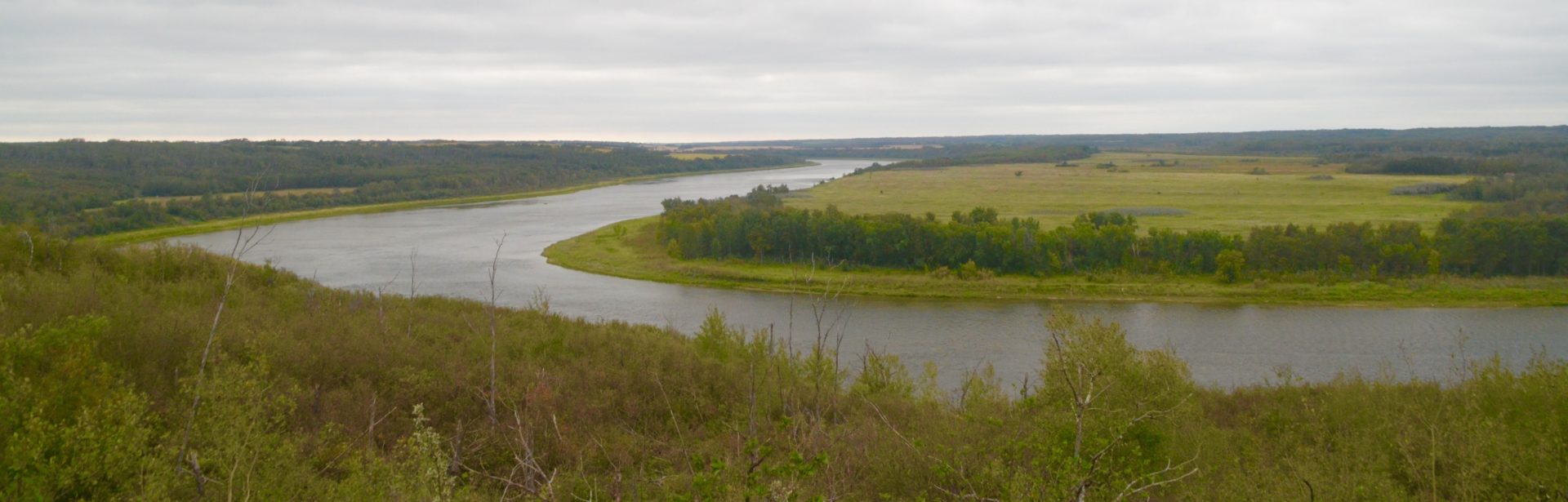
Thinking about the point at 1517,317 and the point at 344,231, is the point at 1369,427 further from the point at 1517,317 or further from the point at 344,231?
the point at 344,231

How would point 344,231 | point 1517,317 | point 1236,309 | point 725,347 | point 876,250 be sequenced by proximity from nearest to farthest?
1. point 725,347
2. point 1517,317
3. point 1236,309
4. point 876,250
5. point 344,231

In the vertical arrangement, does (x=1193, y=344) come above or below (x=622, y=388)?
below

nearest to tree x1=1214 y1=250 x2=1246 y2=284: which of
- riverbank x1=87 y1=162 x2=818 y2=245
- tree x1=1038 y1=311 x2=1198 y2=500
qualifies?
tree x1=1038 y1=311 x2=1198 y2=500

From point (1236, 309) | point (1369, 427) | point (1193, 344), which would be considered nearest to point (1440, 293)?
point (1236, 309)

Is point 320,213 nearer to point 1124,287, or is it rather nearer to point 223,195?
point 223,195

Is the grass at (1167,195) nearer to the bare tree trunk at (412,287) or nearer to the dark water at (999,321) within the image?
the dark water at (999,321)

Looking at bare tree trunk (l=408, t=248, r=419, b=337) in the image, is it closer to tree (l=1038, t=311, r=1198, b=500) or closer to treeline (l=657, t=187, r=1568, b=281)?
tree (l=1038, t=311, r=1198, b=500)
